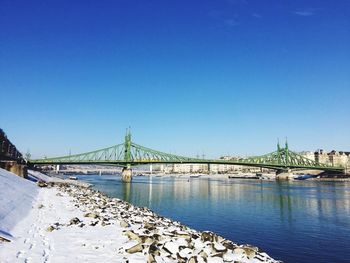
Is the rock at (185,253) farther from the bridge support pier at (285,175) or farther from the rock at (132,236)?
the bridge support pier at (285,175)

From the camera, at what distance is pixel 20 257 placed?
11031 mm

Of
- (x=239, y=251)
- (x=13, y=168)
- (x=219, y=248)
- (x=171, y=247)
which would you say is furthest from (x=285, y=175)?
(x=171, y=247)

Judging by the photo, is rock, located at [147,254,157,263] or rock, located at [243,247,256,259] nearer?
rock, located at [147,254,157,263]

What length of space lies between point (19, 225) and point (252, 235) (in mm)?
15396

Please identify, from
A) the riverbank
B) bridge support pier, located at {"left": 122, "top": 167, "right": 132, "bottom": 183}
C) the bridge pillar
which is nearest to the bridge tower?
bridge support pier, located at {"left": 122, "top": 167, "right": 132, "bottom": 183}

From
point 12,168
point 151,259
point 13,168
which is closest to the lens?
point 151,259

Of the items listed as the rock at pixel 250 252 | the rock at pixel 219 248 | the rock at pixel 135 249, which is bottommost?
the rock at pixel 250 252

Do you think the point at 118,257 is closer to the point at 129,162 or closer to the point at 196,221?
the point at 196,221

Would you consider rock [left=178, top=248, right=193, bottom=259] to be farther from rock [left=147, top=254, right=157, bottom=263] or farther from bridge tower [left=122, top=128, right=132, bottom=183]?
bridge tower [left=122, top=128, right=132, bottom=183]

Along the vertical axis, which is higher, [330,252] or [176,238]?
[176,238]

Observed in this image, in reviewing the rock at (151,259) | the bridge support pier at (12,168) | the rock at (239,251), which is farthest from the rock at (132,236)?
the bridge support pier at (12,168)

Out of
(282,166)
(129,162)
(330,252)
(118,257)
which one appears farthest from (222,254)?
(282,166)

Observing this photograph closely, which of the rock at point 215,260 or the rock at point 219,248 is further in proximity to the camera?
the rock at point 219,248

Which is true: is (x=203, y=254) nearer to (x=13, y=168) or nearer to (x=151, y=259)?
(x=151, y=259)
